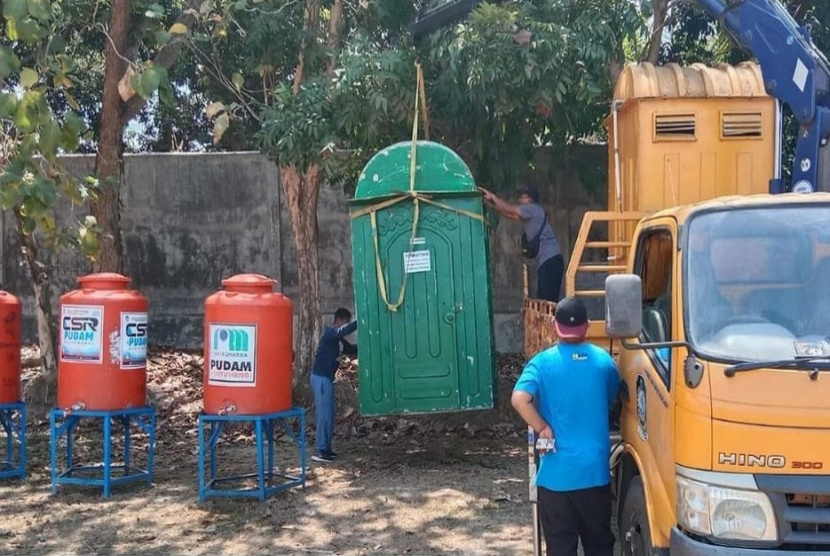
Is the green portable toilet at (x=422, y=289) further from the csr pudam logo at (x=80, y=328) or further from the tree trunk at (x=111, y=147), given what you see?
the tree trunk at (x=111, y=147)

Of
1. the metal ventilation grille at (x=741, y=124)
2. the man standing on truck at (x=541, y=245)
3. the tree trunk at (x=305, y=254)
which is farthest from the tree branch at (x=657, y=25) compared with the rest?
the tree trunk at (x=305, y=254)

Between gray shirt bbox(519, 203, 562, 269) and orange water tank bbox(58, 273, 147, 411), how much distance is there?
3.50 m

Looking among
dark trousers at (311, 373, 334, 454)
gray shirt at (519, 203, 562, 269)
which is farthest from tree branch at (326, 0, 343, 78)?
dark trousers at (311, 373, 334, 454)

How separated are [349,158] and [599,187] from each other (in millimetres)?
3157

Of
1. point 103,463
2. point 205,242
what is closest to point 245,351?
point 103,463

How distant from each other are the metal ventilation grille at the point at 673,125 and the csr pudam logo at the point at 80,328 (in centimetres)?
Result: 466

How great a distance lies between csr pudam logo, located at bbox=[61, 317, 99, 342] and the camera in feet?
25.6

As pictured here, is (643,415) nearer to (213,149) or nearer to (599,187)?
(599,187)

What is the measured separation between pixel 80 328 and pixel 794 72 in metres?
5.78

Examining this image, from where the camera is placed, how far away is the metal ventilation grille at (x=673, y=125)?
6684 millimetres

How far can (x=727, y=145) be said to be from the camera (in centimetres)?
671

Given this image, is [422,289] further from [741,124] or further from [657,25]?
[657,25]

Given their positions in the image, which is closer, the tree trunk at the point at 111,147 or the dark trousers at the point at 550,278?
the dark trousers at the point at 550,278

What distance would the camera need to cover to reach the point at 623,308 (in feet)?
13.2
